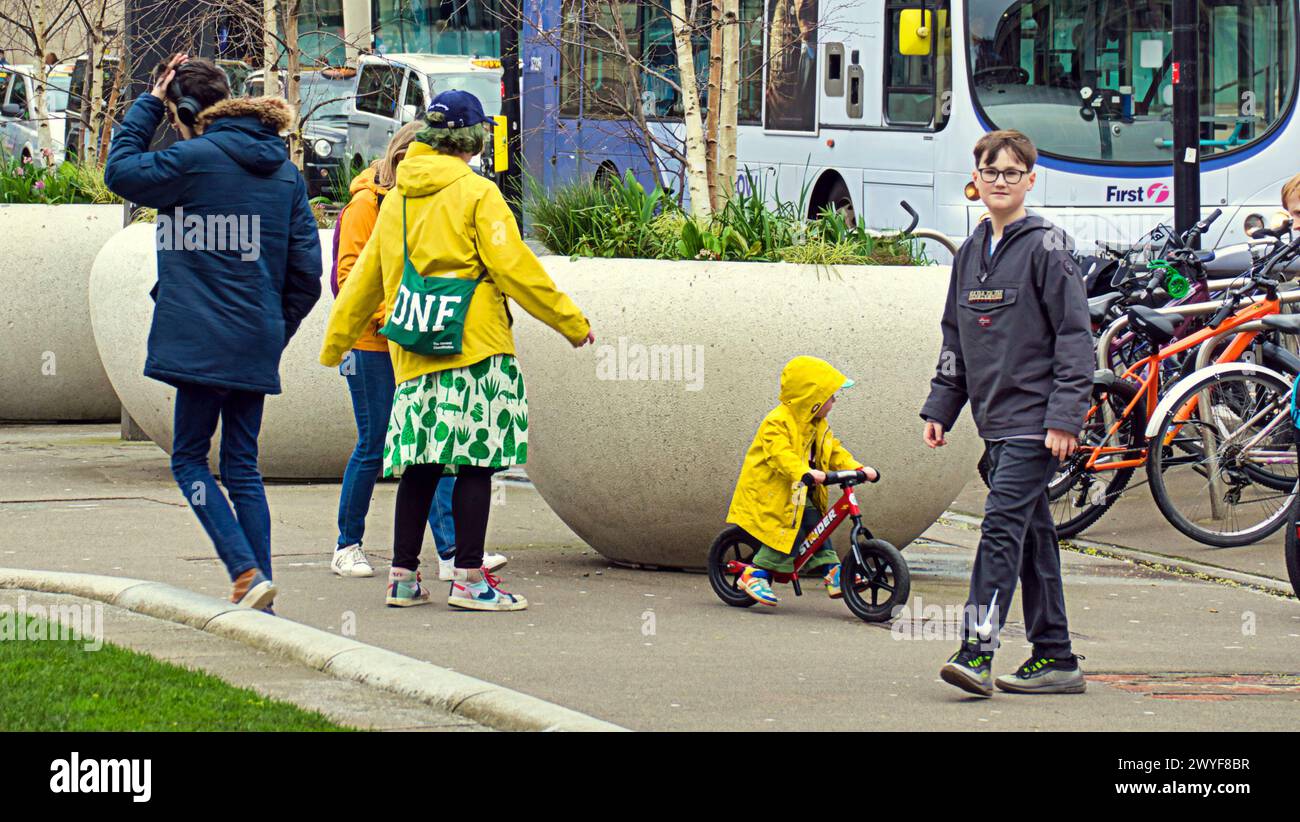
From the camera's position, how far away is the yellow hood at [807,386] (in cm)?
719

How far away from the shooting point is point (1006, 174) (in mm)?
5980

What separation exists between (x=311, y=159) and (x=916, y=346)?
1927 cm

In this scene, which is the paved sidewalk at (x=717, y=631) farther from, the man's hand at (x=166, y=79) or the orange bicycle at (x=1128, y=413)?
the man's hand at (x=166, y=79)

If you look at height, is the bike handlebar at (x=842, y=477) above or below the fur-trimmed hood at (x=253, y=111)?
below

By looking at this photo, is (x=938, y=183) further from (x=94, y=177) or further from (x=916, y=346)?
(x=916, y=346)

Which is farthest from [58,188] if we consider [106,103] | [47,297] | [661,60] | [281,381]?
[661,60]

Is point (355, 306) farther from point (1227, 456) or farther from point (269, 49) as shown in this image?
point (269, 49)

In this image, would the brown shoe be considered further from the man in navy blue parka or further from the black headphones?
the black headphones

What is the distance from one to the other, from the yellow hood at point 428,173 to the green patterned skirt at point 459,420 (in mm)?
622

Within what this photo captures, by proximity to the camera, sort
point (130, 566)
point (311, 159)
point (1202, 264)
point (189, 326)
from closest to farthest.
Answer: point (189, 326), point (130, 566), point (1202, 264), point (311, 159)

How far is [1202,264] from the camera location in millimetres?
Result: 10742

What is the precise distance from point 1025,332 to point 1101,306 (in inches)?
200

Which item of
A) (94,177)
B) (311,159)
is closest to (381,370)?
(94,177)

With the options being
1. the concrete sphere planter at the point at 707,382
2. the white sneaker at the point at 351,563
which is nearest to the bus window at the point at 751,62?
the concrete sphere planter at the point at 707,382
